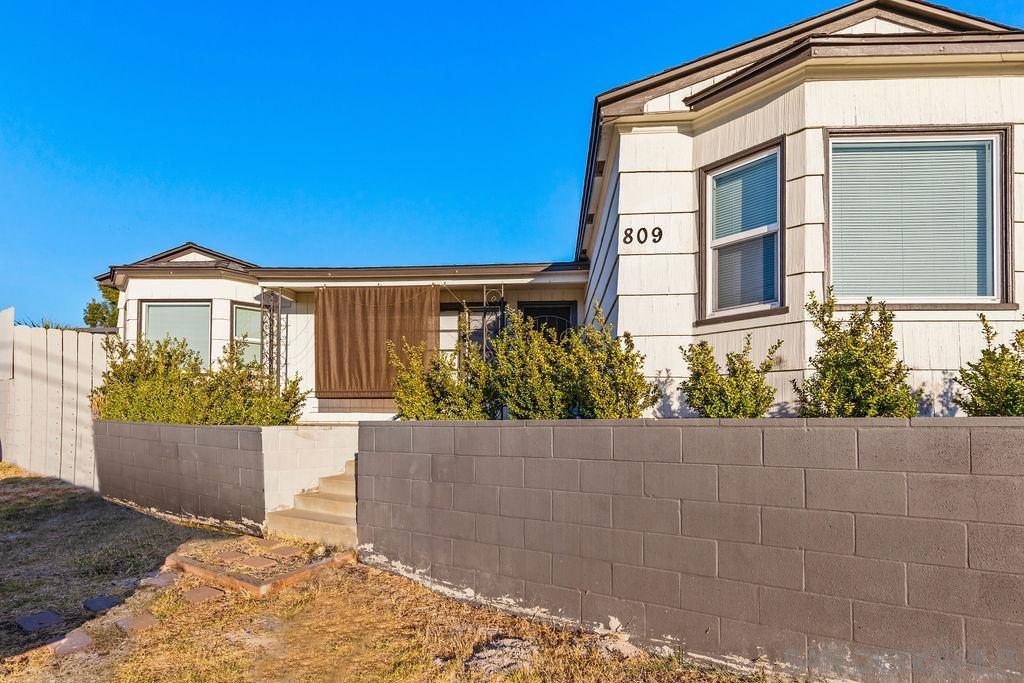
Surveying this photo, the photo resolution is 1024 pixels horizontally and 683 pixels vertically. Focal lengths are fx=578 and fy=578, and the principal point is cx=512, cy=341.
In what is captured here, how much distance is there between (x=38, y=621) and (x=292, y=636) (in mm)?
1727

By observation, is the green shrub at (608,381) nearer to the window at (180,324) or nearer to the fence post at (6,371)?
the window at (180,324)

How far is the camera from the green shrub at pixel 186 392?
675 cm

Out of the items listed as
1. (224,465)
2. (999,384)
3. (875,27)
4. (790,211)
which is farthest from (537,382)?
(875,27)

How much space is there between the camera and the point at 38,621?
373 centimetres

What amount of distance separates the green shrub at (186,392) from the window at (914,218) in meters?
5.95

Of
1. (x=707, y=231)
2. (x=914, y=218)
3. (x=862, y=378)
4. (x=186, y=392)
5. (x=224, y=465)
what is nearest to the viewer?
(x=862, y=378)

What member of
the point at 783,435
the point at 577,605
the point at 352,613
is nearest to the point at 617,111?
the point at 783,435

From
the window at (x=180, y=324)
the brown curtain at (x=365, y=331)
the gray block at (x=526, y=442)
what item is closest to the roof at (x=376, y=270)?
the brown curtain at (x=365, y=331)

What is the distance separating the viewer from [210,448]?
6070mm

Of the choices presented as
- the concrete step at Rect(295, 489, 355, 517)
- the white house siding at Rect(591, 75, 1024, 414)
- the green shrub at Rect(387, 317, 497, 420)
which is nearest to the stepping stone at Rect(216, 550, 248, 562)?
the concrete step at Rect(295, 489, 355, 517)

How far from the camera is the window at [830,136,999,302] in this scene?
12.8 feet

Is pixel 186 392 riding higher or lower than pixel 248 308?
lower

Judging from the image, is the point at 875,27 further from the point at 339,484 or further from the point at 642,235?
the point at 339,484

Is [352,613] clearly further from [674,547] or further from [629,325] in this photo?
[629,325]
